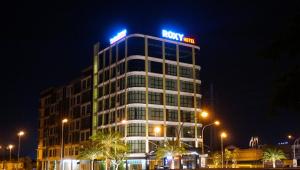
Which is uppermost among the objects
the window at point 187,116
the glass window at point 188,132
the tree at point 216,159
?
the window at point 187,116

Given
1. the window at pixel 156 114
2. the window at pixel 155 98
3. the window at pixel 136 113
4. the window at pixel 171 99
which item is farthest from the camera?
the window at pixel 171 99

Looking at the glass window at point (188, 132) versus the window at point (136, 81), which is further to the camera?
the glass window at point (188, 132)

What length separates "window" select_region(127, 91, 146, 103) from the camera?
10288 cm

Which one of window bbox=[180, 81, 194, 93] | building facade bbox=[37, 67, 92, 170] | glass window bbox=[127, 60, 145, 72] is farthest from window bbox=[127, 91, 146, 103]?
building facade bbox=[37, 67, 92, 170]

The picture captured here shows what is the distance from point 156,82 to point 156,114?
26.7ft

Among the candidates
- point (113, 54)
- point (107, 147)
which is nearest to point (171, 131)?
point (113, 54)

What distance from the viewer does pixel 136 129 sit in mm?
100875

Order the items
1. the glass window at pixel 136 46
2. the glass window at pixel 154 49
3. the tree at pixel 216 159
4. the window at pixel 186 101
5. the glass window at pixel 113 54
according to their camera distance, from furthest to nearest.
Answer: the tree at pixel 216 159, the glass window at pixel 113 54, the window at pixel 186 101, the glass window at pixel 154 49, the glass window at pixel 136 46

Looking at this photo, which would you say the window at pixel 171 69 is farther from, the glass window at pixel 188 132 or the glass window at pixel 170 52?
the glass window at pixel 188 132

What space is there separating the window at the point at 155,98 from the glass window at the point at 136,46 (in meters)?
10.4

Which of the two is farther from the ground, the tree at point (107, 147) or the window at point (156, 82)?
the window at point (156, 82)

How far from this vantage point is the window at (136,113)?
4013 inches

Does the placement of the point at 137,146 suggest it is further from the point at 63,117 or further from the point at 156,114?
the point at 63,117

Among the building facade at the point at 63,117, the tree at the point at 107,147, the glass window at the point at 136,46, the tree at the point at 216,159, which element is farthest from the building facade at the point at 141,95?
the tree at the point at 107,147
